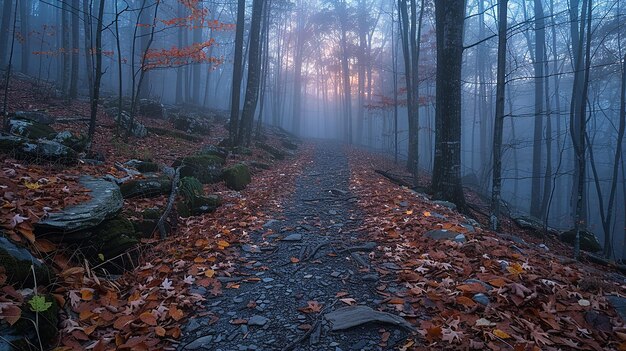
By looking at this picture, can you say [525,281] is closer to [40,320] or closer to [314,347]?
[314,347]

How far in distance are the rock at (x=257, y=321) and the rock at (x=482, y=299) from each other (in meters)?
1.94

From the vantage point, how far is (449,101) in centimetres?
673

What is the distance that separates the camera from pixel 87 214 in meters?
3.61

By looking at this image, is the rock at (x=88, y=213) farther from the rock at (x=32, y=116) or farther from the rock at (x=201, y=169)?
the rock at (x=32, y=116)

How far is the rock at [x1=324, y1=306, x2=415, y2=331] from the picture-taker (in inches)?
103

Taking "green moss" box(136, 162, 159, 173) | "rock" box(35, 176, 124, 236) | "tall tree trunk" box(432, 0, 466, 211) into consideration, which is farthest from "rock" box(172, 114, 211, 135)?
"tall tree trunk" box(432, 0, 466, 211)

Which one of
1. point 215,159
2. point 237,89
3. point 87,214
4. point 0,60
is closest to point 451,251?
point 87,214

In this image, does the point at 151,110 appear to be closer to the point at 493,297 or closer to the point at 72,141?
the point at 72,141

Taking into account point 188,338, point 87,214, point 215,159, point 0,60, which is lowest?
point 188,338

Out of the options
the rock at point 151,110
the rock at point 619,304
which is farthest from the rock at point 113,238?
the rock at point 151,110

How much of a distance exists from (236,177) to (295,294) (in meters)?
5.05

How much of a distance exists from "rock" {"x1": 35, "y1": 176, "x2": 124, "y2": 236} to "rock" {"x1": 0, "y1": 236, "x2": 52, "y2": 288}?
0.56 meters

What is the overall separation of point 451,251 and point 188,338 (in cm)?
309

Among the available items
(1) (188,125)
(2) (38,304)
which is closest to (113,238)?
(2) (38,304)
